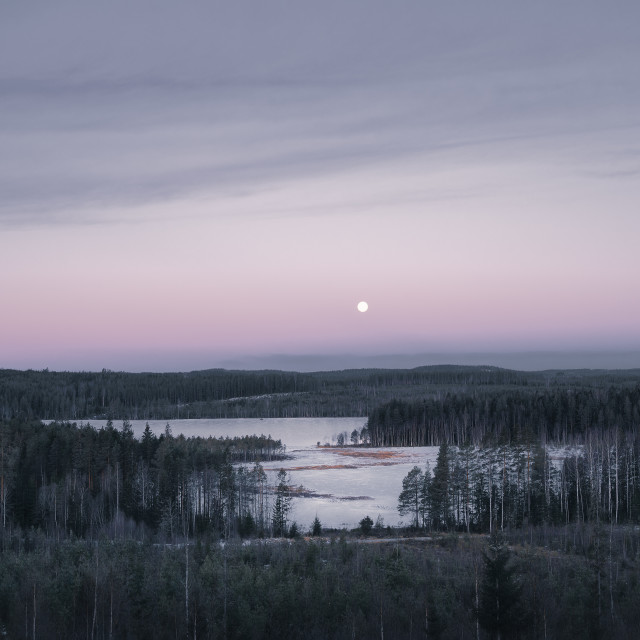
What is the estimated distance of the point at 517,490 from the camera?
189 feet

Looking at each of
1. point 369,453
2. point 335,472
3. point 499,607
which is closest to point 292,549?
point 499,607

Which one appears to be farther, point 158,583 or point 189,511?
point 189,511

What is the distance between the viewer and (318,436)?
133000 mm

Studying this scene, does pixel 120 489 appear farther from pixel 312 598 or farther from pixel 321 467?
pixel 321 467

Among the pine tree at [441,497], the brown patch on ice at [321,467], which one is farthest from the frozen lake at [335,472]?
the pine tree at [441,497]

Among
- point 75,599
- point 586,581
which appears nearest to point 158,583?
point 75,599

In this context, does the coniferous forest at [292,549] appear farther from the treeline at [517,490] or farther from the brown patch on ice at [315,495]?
the brown patch on ice at [315,495]

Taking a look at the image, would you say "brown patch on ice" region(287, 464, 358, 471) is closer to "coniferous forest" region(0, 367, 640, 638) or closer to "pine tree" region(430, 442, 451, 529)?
"coniferous forest" region(0, 367, 640, 638)

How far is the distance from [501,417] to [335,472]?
42.6 m

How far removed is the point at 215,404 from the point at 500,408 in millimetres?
97176

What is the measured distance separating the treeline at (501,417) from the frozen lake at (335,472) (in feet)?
26.4

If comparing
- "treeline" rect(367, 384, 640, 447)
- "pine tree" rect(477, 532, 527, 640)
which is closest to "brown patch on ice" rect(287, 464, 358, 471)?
"treeline" rect(367, 384, 640, 447)

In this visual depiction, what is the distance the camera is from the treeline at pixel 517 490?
174 feet

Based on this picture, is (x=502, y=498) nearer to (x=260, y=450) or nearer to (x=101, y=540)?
(x=101, y=540)
